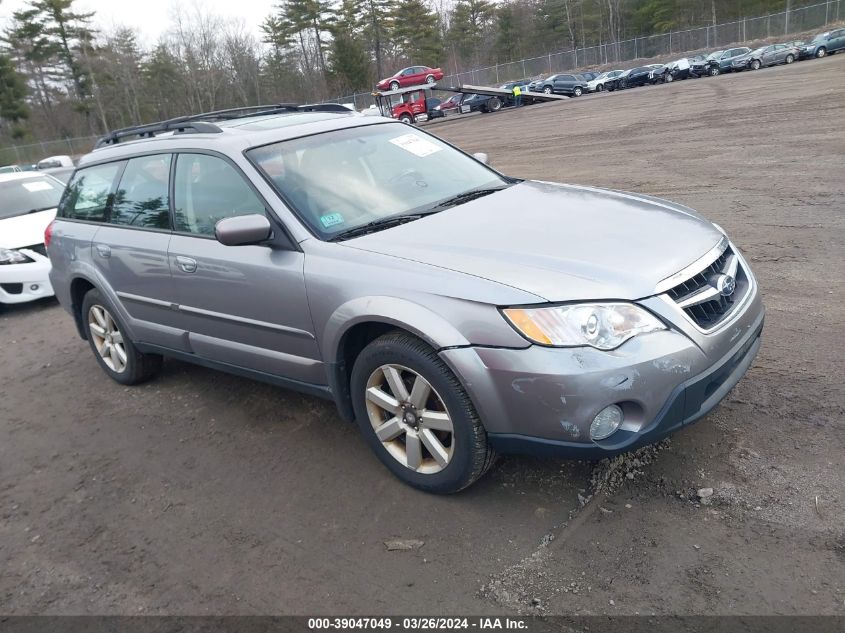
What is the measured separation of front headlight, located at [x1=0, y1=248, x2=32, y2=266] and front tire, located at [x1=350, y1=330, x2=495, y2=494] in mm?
6577

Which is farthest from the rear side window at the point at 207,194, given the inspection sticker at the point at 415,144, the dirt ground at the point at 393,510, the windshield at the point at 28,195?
the windshield at the point at 28,195

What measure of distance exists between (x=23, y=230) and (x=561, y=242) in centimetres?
Answer: 773

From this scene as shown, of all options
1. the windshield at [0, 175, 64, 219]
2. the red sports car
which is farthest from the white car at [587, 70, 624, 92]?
the windshield at [0, 175, 64, 219]

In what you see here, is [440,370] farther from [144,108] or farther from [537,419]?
[144,108]

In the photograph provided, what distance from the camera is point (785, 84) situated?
71.7ft

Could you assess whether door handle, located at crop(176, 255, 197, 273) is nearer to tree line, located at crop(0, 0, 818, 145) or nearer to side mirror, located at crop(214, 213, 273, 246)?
side mirror, located at crop(214, 213, 273, 246)

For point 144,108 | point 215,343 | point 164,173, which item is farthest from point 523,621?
point 144,108

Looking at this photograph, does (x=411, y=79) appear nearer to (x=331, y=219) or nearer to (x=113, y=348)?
(x=113, y=348)

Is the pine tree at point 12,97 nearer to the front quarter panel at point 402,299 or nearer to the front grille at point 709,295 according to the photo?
the front quarter panel at point 402,299

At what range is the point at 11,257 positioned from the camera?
26.4 feet

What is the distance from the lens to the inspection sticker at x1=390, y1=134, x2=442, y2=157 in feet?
14.1

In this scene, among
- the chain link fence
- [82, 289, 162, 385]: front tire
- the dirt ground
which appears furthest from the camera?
the chain link fence

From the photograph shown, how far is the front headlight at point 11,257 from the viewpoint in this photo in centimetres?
802

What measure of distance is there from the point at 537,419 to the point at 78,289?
416 centimetres
